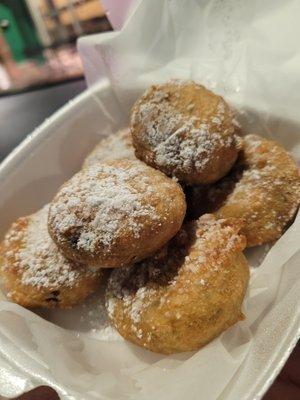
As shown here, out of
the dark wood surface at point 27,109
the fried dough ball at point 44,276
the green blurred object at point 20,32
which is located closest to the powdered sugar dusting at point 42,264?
the fried dough ball at point 44,276

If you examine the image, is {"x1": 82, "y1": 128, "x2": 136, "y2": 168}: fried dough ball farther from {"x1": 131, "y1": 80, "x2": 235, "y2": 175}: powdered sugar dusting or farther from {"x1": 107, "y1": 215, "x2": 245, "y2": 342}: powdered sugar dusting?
{"x1": 107, "y1": 215, "x2": 245, "y2": 342}: powdered sugar dusting

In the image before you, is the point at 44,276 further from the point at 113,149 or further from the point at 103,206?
the point at 113,149

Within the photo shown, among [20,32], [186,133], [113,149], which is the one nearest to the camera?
[186,133]

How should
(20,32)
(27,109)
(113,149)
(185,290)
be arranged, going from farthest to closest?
(20,32) < (27,109) < (113,149) < (185,290)

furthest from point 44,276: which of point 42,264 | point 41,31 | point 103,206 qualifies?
point 41,31

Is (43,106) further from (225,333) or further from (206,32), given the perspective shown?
(225,333)

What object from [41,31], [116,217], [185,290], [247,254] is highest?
[116,217]

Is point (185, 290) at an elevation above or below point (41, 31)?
above

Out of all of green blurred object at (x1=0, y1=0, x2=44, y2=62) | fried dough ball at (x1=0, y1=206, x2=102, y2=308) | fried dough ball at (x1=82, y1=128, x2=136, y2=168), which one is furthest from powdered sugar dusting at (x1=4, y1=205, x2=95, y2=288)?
green blurred object at (x1=0, y1=0, x2=44, y2=62)
